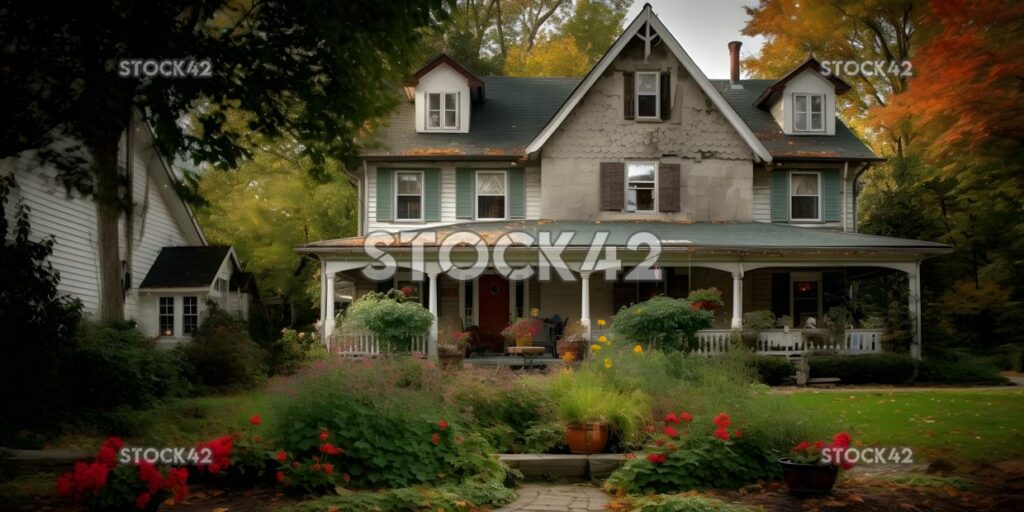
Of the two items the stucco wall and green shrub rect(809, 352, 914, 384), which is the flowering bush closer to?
green shrub rect(809, 352, 914, 384)

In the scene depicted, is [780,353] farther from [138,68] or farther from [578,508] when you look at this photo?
[138,68]

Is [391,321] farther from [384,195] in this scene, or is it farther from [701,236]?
[701,236]

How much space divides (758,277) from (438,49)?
15.2 meters

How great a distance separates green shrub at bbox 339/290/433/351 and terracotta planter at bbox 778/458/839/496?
1297cm

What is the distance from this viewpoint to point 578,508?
→ 6.93m

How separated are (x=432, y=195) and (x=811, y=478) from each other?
17.4 metres

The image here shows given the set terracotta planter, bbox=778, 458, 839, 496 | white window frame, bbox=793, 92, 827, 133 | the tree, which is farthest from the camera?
white window frame, bbox=793, 92, 827, 133

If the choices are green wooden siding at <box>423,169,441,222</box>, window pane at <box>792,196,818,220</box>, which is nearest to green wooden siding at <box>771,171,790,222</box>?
window pane at <box>792,196,818,220</box>

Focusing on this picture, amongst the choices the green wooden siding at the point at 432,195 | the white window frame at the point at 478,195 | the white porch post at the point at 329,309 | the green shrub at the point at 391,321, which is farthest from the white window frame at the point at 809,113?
the white porch post at the point at 329,309

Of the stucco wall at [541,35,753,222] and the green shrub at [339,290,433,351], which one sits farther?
the stucco wall at [541,35,753,222]

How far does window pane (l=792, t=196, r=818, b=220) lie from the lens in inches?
930

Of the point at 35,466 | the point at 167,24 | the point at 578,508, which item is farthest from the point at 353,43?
the point at 35,466

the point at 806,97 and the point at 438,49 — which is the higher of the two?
the point at 438,49

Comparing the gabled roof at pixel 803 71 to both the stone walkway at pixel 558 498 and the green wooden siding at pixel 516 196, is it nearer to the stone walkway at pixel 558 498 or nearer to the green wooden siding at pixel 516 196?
the green wooden siding at pixel 516 196
